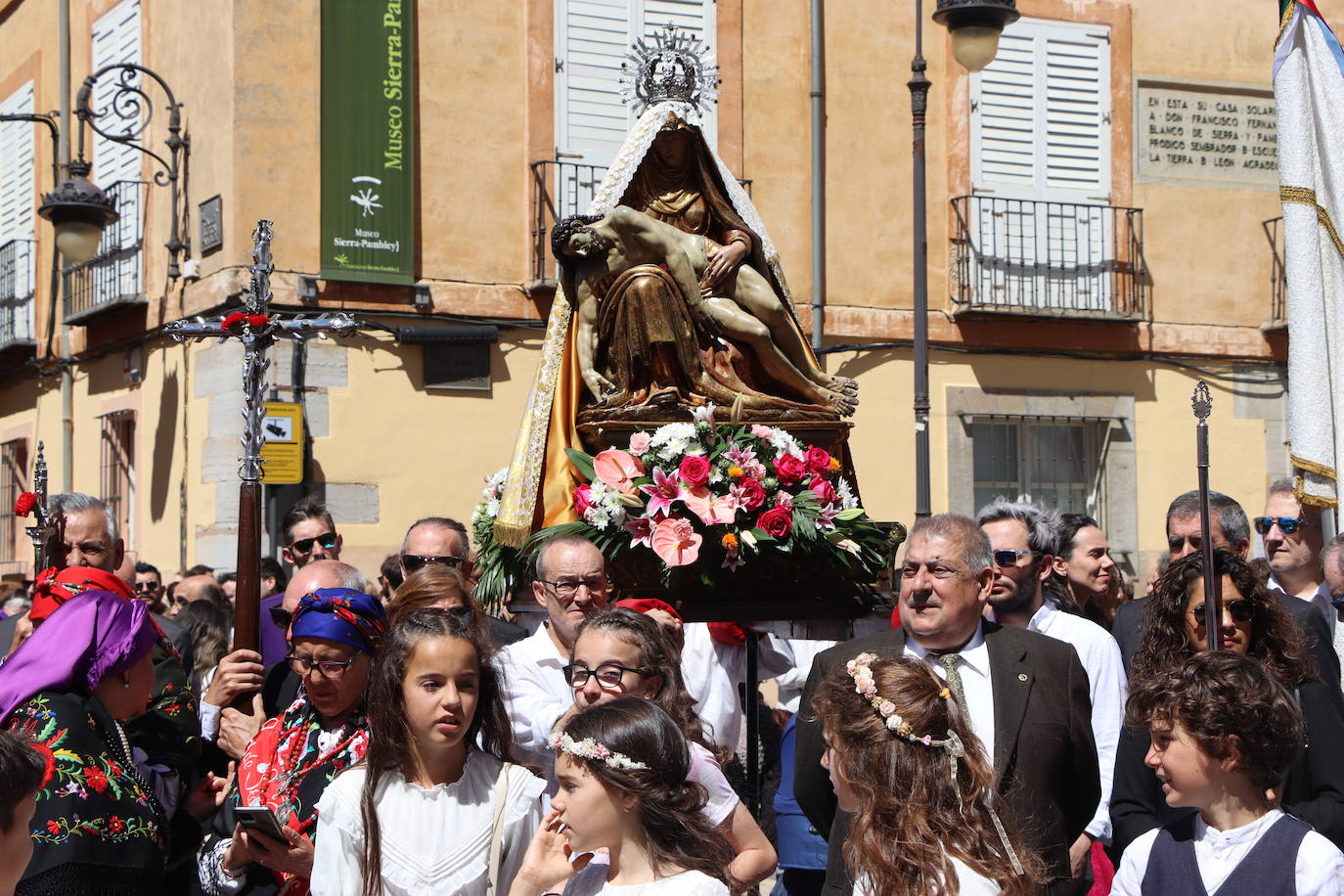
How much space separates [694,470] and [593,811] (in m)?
2.69

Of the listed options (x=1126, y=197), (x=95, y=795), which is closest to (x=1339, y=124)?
(x=95, y=795)

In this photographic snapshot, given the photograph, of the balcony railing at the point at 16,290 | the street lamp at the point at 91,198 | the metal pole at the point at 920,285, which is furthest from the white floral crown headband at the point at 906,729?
the balcony railing at the point at 16,290

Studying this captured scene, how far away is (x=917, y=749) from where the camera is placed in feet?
10.8

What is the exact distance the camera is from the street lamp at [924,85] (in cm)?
1007

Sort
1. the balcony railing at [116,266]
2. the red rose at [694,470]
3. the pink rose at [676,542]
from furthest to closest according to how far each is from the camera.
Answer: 1. the balcony railing at [116,266]
2. the red rose at [694,470]
3. the pink rose at [676,542]

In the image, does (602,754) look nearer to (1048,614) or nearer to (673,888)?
(673,888)

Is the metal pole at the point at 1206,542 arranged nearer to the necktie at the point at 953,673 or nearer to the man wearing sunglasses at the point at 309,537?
the necktie at the point at 953,673

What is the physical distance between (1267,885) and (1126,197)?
40.1 feet

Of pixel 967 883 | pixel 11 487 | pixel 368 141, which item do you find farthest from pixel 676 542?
pixel 11 487

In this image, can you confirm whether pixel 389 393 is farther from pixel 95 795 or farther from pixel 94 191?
pixel 95 795

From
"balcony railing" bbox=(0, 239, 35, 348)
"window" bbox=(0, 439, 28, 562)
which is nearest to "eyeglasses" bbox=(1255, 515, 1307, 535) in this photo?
"balcony railing" bbox=(0, 239, 35, 348)

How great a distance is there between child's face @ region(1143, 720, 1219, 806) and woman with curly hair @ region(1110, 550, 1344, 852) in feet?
2.27

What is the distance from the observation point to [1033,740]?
4098mm

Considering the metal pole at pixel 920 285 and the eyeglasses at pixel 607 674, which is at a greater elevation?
the metal pole at pixel 920 285
